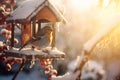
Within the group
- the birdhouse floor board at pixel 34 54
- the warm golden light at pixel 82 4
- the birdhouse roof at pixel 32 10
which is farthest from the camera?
the warm golden light at pixel 82 4

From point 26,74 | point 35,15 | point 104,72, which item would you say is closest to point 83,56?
point 35,15

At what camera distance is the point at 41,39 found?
7168 mm

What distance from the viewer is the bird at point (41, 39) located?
7050 millimetres

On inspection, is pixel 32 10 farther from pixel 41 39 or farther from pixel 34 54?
pixel 34 54

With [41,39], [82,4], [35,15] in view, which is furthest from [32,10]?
[82,4]

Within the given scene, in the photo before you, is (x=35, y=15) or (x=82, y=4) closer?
(x=35, y=15)

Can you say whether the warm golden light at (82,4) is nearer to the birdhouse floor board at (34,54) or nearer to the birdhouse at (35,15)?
the birdhouse at (35,15)

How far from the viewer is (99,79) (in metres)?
25.2

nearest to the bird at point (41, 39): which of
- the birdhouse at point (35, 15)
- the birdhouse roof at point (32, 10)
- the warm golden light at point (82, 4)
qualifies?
the birdhouse at point (35, 15)

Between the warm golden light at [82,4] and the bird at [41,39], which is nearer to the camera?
the bird at [41,39]

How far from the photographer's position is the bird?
7.05 m

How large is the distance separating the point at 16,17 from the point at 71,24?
17.9 m

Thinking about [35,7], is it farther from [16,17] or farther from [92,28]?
[92,28]

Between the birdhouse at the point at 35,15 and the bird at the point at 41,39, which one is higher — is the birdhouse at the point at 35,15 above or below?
above
